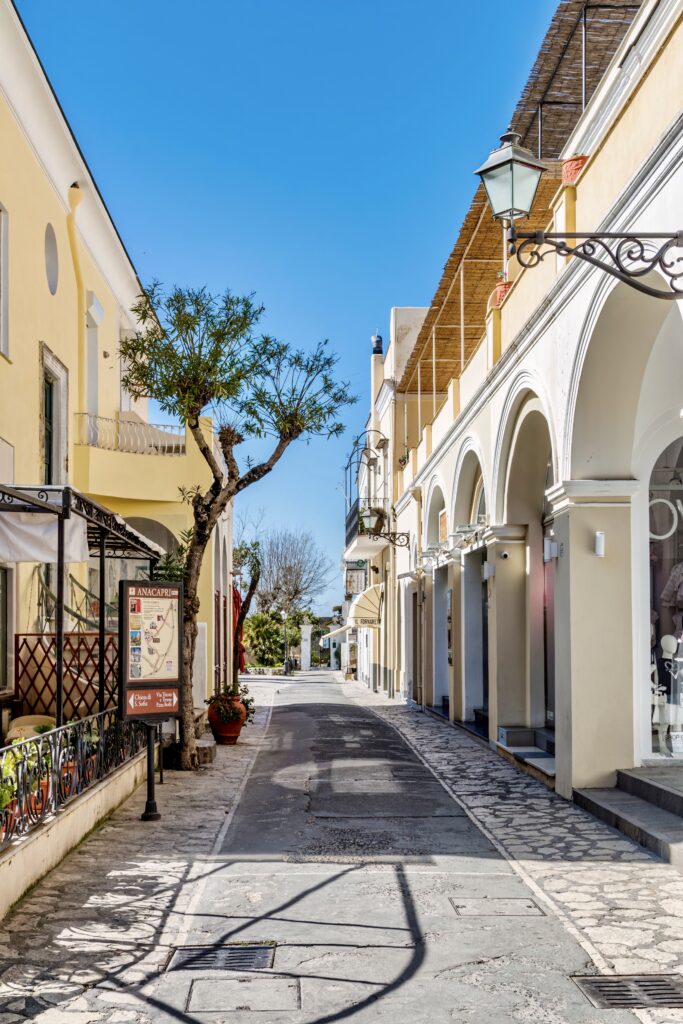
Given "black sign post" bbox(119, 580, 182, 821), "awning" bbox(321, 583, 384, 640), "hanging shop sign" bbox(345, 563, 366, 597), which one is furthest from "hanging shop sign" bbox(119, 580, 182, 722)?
"hanging shop sign" bbox(345, 563, 366, 597)

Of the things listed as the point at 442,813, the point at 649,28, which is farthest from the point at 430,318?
the point at 442,813

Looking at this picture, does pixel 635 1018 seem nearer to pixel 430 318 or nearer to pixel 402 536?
pixel 430 318

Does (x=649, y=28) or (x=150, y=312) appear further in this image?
(x=150, y=312)

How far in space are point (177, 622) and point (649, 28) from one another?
756 centimetres

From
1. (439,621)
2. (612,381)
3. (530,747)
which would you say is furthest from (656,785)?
(439,621)

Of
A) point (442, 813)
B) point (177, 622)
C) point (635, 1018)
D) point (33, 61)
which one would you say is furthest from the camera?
point (33, 61)

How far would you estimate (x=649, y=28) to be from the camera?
10.8 metres

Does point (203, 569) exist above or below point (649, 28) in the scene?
below

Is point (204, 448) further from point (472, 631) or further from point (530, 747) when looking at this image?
point (472, 631)

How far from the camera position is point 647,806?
944cm

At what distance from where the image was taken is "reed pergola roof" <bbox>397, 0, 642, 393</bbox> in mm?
11570

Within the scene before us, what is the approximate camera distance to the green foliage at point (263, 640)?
5725 centimetres

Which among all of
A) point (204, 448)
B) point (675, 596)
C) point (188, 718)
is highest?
point (204, 448)

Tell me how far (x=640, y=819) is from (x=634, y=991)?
376 cm
